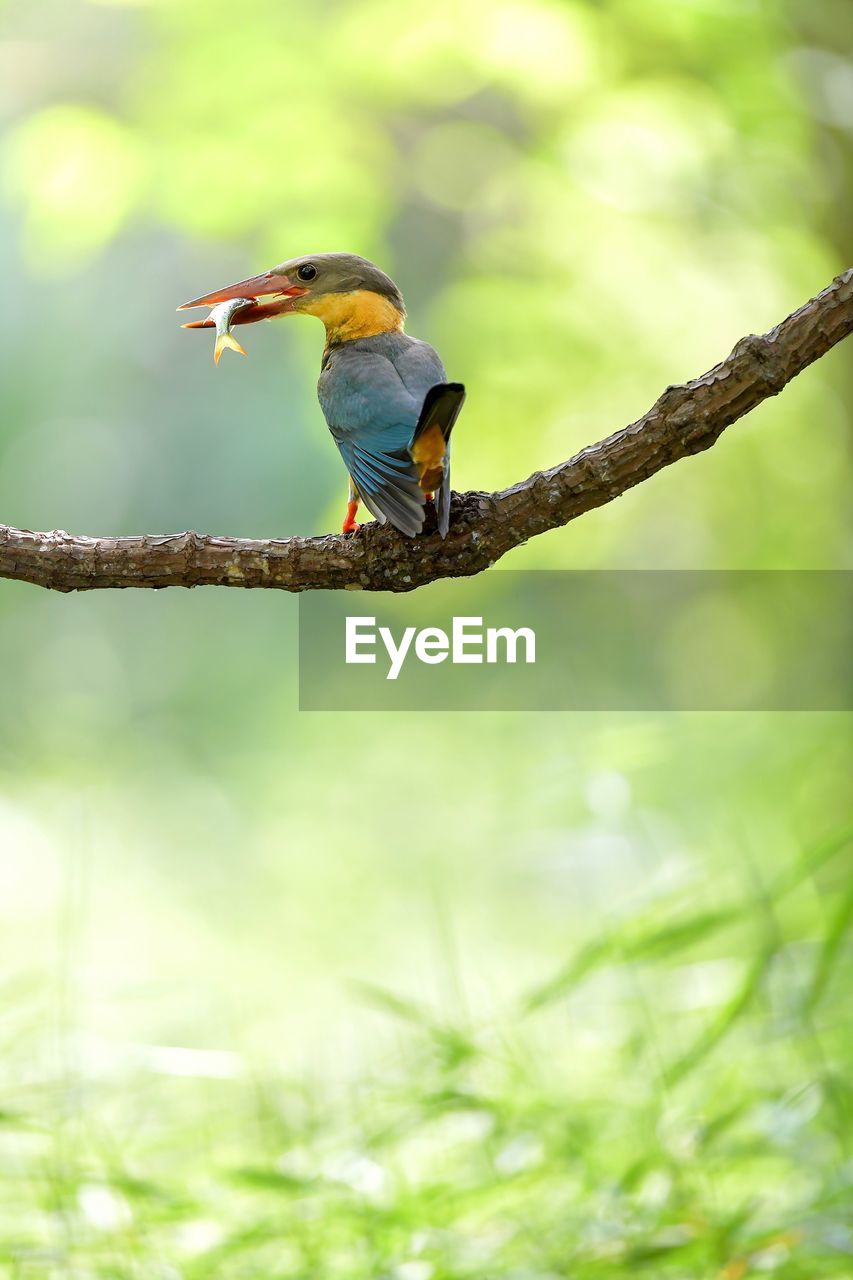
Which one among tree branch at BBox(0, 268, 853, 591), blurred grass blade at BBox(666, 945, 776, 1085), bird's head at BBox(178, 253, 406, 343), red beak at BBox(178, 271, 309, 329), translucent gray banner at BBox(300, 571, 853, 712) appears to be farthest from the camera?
translucent gray banner at BBox(300, 571, 853, 712)

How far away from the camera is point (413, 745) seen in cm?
464

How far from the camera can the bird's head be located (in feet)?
4.69

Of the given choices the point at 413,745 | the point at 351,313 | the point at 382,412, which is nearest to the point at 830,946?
the point at 382,412

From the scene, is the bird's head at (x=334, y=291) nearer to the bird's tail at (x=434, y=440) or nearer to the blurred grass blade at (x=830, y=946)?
the bird's tail at (x=434, y=440)

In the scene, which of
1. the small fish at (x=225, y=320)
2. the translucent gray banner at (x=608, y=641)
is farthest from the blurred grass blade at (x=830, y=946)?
the translucent gray banner at (x=608, y=641)

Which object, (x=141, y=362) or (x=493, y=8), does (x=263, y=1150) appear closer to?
(x=493, y=8)

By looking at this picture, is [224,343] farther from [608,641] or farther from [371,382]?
[608,641]

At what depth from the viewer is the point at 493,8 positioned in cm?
256

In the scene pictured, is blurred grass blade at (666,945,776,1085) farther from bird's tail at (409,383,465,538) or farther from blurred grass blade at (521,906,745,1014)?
bird's tail at (409,383,465,538)

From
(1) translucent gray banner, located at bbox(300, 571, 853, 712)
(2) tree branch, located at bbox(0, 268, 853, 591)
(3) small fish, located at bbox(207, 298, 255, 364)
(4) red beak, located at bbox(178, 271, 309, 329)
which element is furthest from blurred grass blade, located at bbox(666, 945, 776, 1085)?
(1) translucent gray banner, located at bbox(300, 571, 853, 712)

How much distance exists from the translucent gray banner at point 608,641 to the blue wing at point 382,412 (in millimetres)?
893

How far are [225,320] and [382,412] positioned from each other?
17 cm

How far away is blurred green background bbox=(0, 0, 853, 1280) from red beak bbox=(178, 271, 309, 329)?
1.79ft

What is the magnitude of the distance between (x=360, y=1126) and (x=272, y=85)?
7.32 ft
